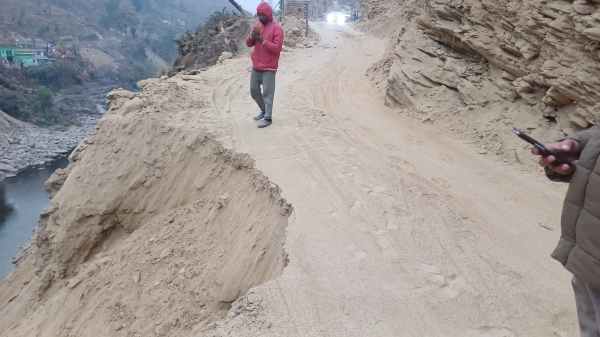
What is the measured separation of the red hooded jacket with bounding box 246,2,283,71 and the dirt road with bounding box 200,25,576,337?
80 centimetres

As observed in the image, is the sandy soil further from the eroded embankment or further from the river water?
the river water

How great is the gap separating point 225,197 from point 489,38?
13.2 feet

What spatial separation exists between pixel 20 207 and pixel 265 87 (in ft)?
72.2

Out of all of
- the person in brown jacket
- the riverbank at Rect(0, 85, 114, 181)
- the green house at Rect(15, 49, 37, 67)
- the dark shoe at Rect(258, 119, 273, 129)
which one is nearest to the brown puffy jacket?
the person in brown jacket

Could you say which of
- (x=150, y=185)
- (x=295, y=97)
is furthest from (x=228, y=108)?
(x=150, y=185)

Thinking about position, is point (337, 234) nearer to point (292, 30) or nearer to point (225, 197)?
point (225, 197)

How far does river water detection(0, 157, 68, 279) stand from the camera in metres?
18.8

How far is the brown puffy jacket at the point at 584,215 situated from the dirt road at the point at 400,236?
111cm

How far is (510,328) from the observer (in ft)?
9.16

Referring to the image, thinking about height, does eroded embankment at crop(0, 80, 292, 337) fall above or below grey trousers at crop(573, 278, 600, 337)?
below

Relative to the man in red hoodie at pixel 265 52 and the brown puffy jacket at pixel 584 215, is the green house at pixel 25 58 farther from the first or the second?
the brown puffy jacket at pixel 584 215

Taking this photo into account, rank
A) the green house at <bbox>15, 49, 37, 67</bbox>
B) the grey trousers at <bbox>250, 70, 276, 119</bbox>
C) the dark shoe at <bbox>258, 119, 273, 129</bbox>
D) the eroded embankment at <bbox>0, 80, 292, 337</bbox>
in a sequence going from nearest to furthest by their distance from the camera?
the eroded embankment at <bbox>0, 80, 292, 337</bbox>, the grey trousers at <bbox>250, 70, 276, 119</bbox>, the dark shoe at <bbox>258, 119, 273, 129</bbox>, the green house at <bbox>15, 49, 37, 67</bbox>

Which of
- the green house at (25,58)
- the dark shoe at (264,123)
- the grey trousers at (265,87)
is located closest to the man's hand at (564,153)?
the grey trousers at (265,87)

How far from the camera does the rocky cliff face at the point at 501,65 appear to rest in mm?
4875
